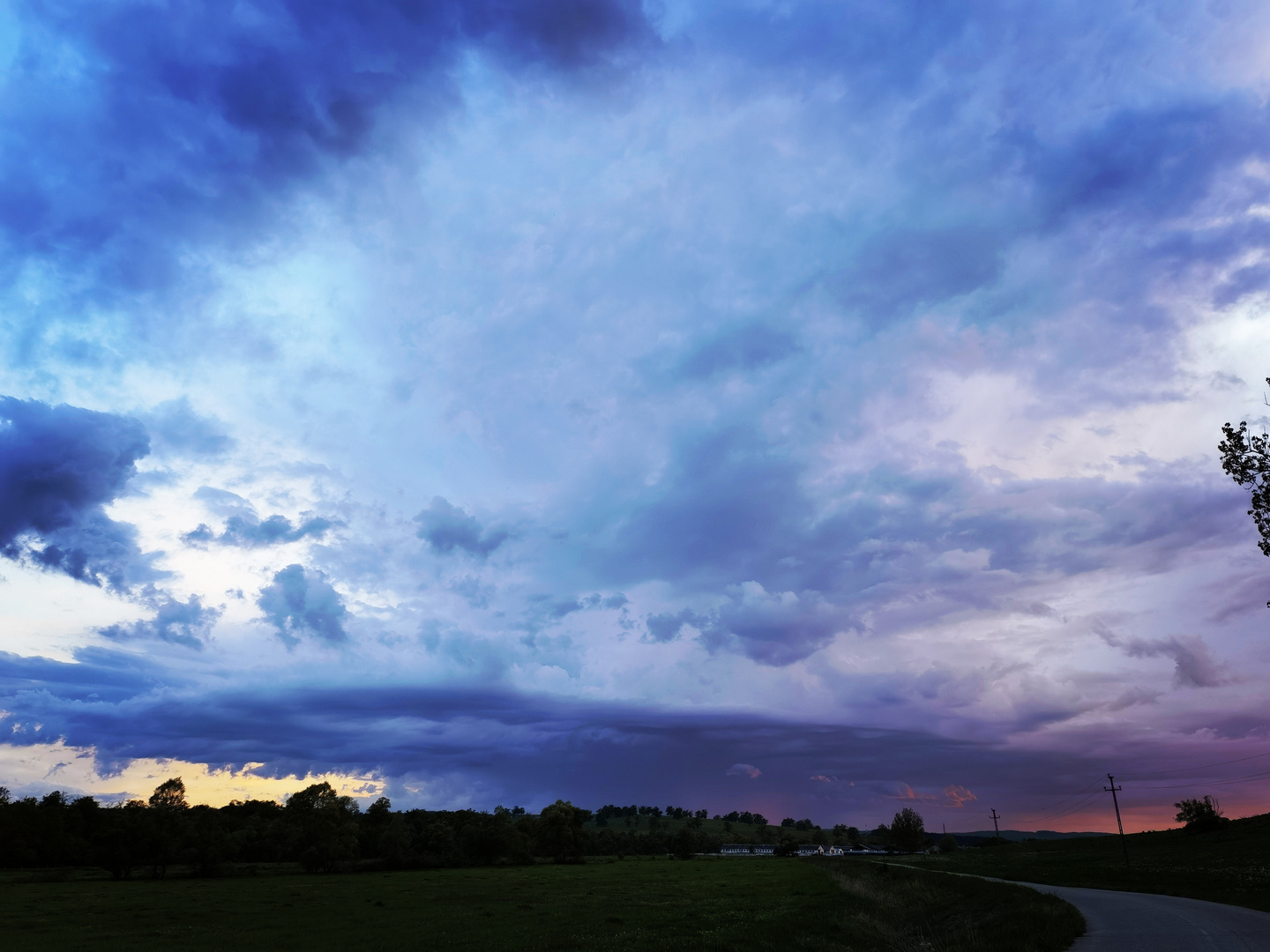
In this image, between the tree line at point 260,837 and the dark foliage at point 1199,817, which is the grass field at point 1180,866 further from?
the tree line at point 260,837

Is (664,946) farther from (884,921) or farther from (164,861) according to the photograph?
(164,861)

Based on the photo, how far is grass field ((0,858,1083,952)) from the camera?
40.4 metres

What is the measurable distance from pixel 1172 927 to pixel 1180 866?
72.2m

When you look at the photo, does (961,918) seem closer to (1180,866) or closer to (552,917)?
(552,917)

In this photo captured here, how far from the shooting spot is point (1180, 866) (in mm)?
85000

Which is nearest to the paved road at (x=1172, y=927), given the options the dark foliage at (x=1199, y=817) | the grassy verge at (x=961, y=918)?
the grassy verge at (x=961, y=918)

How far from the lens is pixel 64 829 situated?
124750mm

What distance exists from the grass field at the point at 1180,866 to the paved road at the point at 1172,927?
190 inches

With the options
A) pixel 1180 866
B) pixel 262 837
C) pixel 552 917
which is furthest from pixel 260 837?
pixel 1180 866

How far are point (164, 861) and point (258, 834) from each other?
19.6m

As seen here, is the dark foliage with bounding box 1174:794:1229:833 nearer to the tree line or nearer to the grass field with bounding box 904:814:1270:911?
the grass field with bounding box 904:814:1270:911

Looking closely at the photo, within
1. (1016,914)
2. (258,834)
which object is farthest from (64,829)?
(1016,914)

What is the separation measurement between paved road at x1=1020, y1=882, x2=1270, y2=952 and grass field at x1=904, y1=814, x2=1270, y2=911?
15.9 feet

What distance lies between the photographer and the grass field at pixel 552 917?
40.4 metres
